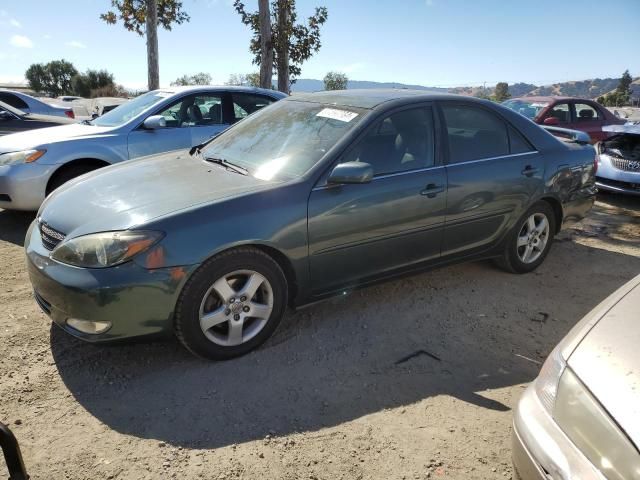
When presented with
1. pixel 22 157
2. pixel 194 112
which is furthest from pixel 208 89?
pixel 22 157

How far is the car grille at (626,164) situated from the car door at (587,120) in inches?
109

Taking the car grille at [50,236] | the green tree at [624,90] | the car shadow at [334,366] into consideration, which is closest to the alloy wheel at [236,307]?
the car shadow at [334,366]

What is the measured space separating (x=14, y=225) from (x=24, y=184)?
629 mm

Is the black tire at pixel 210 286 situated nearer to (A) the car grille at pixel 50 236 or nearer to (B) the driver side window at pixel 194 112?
(A) the car grille at pixel 50 236

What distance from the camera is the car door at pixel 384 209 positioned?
3236mm

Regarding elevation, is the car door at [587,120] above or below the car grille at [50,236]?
above

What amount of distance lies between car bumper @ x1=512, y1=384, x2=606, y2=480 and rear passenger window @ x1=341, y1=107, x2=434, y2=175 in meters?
1.91

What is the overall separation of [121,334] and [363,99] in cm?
234

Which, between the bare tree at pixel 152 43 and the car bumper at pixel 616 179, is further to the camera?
the bare tree at pixel 152 43

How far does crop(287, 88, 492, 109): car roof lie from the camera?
3699 millimetres

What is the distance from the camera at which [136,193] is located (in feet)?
10.4

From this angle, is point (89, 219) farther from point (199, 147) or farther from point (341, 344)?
point (341, 344)

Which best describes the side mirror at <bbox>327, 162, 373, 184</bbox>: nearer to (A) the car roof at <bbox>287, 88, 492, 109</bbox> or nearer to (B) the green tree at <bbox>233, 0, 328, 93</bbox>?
(A) the car roof at <bbox>287, 88, 492, 109</bbox>

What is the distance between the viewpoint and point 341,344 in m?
3.33
